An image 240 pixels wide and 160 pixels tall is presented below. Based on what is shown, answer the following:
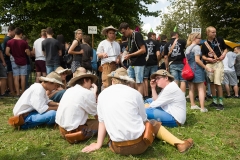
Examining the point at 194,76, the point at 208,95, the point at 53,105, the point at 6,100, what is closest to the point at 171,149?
the point at 53,105

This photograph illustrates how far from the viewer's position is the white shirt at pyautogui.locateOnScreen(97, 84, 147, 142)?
10.9ft

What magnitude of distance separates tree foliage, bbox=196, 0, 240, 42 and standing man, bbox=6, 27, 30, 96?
20896mm

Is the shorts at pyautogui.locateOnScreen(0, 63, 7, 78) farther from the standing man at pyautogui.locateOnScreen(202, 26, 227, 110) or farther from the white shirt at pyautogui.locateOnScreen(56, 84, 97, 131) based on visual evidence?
the standing man at pyautogui.locateOnScreen(202, 26, 227, 110)

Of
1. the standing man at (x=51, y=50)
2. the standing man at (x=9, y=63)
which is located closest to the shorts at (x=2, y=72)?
the standing man at (x=9, y=63)

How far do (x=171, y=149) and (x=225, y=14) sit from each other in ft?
84.8

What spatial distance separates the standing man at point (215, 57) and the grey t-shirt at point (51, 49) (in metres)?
4.05

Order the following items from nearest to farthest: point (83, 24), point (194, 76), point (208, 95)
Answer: point (194, 76)
point (208, 95)
point (83, 24)

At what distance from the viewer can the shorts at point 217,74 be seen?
20.6 ft

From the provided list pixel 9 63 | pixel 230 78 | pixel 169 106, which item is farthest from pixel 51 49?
pixel 230 78

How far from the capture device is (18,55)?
313 inches

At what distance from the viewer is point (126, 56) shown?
655 cm

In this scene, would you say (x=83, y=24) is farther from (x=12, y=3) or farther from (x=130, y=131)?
(x=130, y=131)

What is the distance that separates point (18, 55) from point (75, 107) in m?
4.74

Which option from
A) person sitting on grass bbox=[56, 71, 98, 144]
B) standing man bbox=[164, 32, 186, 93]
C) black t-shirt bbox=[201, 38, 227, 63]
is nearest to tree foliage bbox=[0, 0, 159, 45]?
standing man bbox=[164, 32, 186, 93]
